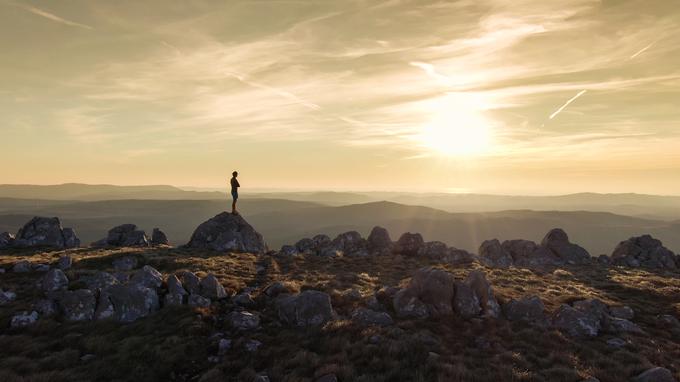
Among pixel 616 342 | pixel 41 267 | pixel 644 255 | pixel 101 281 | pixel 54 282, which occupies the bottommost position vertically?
pixel 644 255

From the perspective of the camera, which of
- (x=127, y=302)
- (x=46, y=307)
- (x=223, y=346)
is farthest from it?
(x=127, y=302)

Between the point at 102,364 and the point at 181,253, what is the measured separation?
24.7 m

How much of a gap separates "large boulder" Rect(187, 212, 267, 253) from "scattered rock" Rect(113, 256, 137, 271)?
37.9 feet

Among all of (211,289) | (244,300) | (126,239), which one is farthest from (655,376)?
(126,239)

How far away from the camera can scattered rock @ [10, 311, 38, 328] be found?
1728cm

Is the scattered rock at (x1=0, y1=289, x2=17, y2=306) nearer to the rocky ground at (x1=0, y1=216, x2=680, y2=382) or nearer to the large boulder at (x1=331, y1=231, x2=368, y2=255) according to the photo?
the rocky ground at (x1=0, y1=216, x2=680, y2=382)

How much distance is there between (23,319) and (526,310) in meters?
28.2

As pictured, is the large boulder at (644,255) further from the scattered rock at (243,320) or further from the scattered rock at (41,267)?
the scattered rock at (41,267)

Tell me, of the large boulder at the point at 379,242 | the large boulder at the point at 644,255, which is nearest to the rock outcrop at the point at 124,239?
the large boulder at the point at 379,242

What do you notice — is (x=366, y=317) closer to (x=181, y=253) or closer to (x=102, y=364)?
(x=102, y=364)

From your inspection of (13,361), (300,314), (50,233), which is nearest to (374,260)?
(300,314)

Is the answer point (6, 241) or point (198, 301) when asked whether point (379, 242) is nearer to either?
point (198, 301)

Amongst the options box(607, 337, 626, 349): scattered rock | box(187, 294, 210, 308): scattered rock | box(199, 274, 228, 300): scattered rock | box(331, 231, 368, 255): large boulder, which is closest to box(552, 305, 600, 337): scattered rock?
box(607, 337, 626, 349): scattered rock

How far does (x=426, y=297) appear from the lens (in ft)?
72.5
